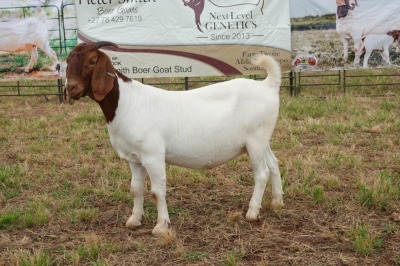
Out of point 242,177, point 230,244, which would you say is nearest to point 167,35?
point 242,177

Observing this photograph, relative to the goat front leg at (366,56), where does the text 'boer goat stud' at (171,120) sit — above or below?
below

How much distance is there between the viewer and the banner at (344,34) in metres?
11.7

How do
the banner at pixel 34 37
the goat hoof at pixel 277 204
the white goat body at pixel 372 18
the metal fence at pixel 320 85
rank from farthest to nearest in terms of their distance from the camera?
the metal fence at pixel 320 85, the banner at pixel 34 37, the white goat body at pixel 372 18, the goat hoof at pixel 277 204

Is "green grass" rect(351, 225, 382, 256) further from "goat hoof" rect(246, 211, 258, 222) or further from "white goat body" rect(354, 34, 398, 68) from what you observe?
"white goat body" rect(354, 34, 398, 68)

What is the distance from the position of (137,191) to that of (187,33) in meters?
7.35

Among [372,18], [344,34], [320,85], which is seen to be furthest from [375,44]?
[320,85]

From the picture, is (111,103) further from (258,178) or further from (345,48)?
(345,48)

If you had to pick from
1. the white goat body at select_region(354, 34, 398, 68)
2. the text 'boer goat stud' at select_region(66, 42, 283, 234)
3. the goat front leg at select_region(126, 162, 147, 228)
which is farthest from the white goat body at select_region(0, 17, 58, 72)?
the text 'boer goat stud' at select_region(66, 42, 283, 234)

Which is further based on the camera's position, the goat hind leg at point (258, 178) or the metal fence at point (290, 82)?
the metal fence at point (290, 82)

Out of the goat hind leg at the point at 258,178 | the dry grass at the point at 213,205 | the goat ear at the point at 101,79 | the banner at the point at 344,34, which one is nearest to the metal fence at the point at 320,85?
the banner at the point at 344,34

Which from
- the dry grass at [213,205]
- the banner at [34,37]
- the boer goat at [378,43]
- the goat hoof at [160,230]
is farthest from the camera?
the banner at [34,37]

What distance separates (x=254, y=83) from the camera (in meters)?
4.85

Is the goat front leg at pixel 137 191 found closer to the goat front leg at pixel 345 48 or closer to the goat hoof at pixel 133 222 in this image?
the goat hoof at pixel 133 222

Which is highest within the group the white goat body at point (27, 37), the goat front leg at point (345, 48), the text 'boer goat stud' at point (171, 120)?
the white goat body at point (27, 37)
